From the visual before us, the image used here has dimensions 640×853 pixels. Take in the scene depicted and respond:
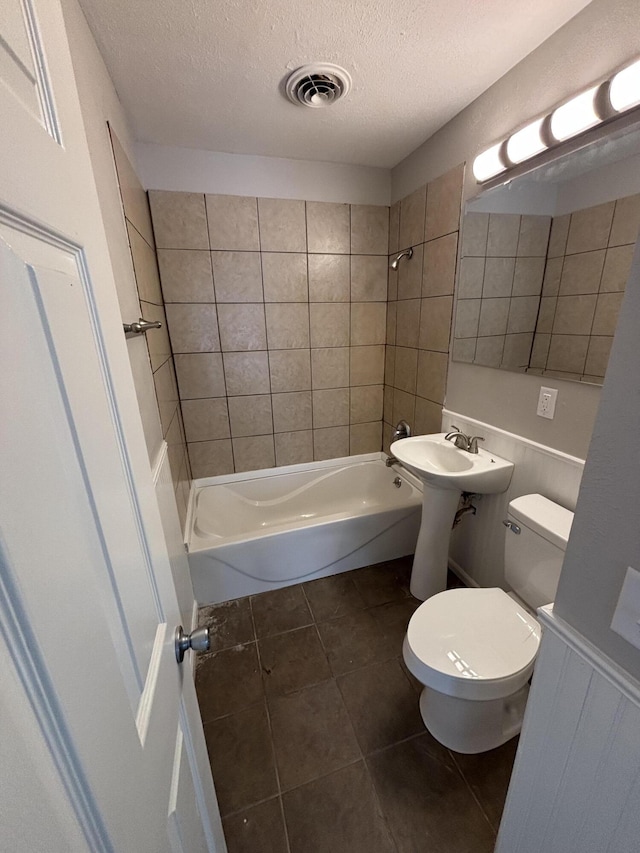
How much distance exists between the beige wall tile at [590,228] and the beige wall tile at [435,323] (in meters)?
0.58

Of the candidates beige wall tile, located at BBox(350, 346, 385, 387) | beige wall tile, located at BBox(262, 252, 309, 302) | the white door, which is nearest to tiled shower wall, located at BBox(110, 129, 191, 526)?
beige wall tile, located at BBox(262, 252, 309, 302)

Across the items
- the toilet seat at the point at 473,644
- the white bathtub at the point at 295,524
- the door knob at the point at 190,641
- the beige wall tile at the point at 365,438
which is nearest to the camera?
the door knob at the point at 190,641

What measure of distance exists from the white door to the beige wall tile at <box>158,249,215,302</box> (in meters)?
1.62

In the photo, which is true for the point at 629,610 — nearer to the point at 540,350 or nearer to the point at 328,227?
the point at 540,350

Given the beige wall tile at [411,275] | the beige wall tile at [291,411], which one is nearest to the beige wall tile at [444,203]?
the beige wall tile at [411,275]

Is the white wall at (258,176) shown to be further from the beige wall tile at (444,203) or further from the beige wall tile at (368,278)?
the beige wall tile at (444,203)

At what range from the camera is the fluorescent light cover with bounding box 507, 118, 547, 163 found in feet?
3.99

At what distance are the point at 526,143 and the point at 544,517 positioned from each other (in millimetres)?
1355

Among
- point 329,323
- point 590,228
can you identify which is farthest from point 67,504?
point 329,323

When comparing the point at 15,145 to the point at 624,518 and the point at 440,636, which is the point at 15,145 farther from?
the point at 440,636

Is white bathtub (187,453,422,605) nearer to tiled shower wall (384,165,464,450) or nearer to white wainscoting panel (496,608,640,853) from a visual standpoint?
tiled shower wall (384,165,464,450)

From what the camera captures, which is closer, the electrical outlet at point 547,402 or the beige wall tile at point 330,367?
the electrical outlet at point 547,402

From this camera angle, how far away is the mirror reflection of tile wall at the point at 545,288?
1116 mm

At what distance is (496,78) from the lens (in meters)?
1.35
